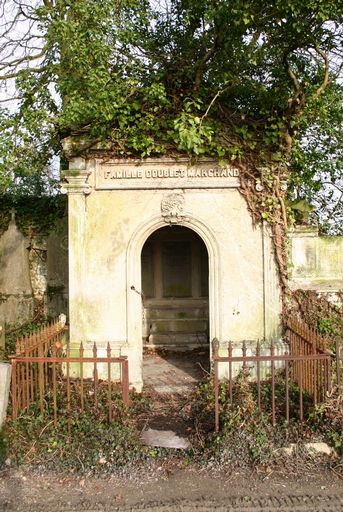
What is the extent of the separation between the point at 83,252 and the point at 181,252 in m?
3.93

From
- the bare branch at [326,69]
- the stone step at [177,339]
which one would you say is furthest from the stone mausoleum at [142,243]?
the stone step at [177,339]

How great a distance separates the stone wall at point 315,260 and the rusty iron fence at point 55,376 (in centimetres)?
349

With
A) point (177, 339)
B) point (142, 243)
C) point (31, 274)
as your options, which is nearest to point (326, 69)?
point (142, 243)

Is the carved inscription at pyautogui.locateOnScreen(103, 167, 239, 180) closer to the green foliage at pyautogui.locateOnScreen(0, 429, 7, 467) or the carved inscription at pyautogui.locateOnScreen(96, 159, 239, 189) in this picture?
the carved inscription at pyautogui.locateOnScreen(96, 159, 239, 189)

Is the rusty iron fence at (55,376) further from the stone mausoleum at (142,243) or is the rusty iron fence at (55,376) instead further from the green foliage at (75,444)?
the stone mausoleum at (142,243)

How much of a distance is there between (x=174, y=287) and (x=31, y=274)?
3.15 m

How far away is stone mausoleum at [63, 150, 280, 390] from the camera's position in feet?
22.1

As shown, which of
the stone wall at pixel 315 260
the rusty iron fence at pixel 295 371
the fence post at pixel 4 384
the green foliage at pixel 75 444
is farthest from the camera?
the stone wall at pixel 315 260

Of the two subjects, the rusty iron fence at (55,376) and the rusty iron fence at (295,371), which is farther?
the rusty iron fence at (55,376)

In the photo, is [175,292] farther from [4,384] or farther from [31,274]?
[4,384]

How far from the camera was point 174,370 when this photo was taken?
26.0ft


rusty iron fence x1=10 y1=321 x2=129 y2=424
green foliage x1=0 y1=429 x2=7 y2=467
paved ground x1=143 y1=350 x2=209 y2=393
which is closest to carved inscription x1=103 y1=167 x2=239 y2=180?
rusty iron fence x1=10 y1=321 x2=129 y2=424

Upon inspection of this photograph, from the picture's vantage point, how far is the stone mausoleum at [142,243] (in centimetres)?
673

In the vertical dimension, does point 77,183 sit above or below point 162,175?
below
